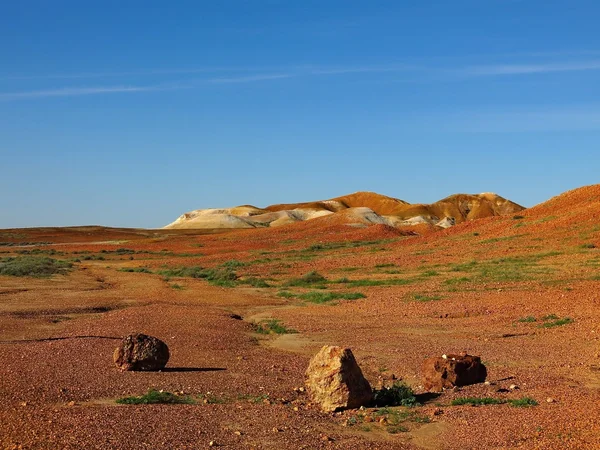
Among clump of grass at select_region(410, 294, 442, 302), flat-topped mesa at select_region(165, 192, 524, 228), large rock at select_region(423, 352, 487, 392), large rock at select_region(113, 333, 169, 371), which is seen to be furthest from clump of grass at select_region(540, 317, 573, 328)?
flat-topped mesa at select_region(165, 192, 524, 228)

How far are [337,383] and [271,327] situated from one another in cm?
951

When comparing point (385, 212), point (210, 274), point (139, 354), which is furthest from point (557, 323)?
point (385, 212)

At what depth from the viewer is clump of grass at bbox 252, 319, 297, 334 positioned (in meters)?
19.1

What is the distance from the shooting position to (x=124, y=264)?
50250mm

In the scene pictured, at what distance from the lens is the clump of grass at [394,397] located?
10681 millimetres

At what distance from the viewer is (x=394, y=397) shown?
35.7 feet

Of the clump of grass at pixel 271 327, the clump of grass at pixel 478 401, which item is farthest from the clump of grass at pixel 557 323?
the clump of grass at pixel 478 401

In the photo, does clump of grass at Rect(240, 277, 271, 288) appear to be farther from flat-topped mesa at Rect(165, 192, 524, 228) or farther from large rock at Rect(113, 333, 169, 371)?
flat-topped mesa at Rect(165, 192, 524, 228)

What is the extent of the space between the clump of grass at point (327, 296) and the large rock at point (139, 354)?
13.7 m

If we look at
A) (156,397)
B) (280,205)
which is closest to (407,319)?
(156,397)

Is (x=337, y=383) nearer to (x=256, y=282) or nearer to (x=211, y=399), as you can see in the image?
(x=211, y=399)

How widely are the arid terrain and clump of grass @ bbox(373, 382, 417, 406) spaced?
0.78 feet

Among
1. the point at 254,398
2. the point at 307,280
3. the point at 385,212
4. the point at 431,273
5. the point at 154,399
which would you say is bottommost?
the point at 254,398

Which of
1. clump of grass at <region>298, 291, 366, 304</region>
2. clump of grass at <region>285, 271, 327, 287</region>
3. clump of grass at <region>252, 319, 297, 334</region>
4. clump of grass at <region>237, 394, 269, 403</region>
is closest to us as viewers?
clump of grass at <region>237, 394, 269, 403</region>
